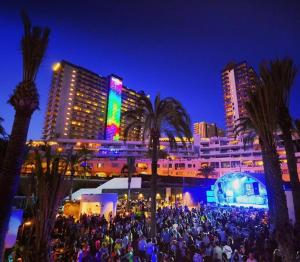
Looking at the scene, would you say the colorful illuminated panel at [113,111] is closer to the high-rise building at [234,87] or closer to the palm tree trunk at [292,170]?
the high-rise building at [234,87]

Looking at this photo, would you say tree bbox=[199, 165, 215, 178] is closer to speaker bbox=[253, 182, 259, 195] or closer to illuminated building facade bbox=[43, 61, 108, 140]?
speaker bbox=[253, 182, 259, 195]

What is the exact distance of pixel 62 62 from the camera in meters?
112

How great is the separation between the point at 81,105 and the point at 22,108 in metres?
114

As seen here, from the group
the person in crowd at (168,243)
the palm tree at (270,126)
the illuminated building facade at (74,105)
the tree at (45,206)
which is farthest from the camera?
the illuminated building facade at (74,105)

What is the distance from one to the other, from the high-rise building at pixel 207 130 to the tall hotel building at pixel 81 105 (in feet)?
245

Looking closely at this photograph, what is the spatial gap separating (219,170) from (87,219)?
222 ft

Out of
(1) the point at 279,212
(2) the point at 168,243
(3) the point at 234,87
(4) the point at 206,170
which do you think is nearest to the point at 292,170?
(1) the point at 279,212

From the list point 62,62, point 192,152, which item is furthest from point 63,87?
point 192,152

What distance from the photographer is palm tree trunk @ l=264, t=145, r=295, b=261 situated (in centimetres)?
699

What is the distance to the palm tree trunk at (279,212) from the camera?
6992 mm

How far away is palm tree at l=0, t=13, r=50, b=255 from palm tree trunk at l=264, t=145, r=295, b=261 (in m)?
8.28

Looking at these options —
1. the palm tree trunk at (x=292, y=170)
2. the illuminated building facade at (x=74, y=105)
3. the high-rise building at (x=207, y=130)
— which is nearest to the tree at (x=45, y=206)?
the palm tree trunk at (x=292, y=170)

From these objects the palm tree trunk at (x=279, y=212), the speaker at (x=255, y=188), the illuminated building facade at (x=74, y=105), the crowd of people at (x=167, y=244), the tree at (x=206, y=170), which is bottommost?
the crowd of people at (x=167, y=244)

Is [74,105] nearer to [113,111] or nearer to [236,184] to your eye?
[113,111]
